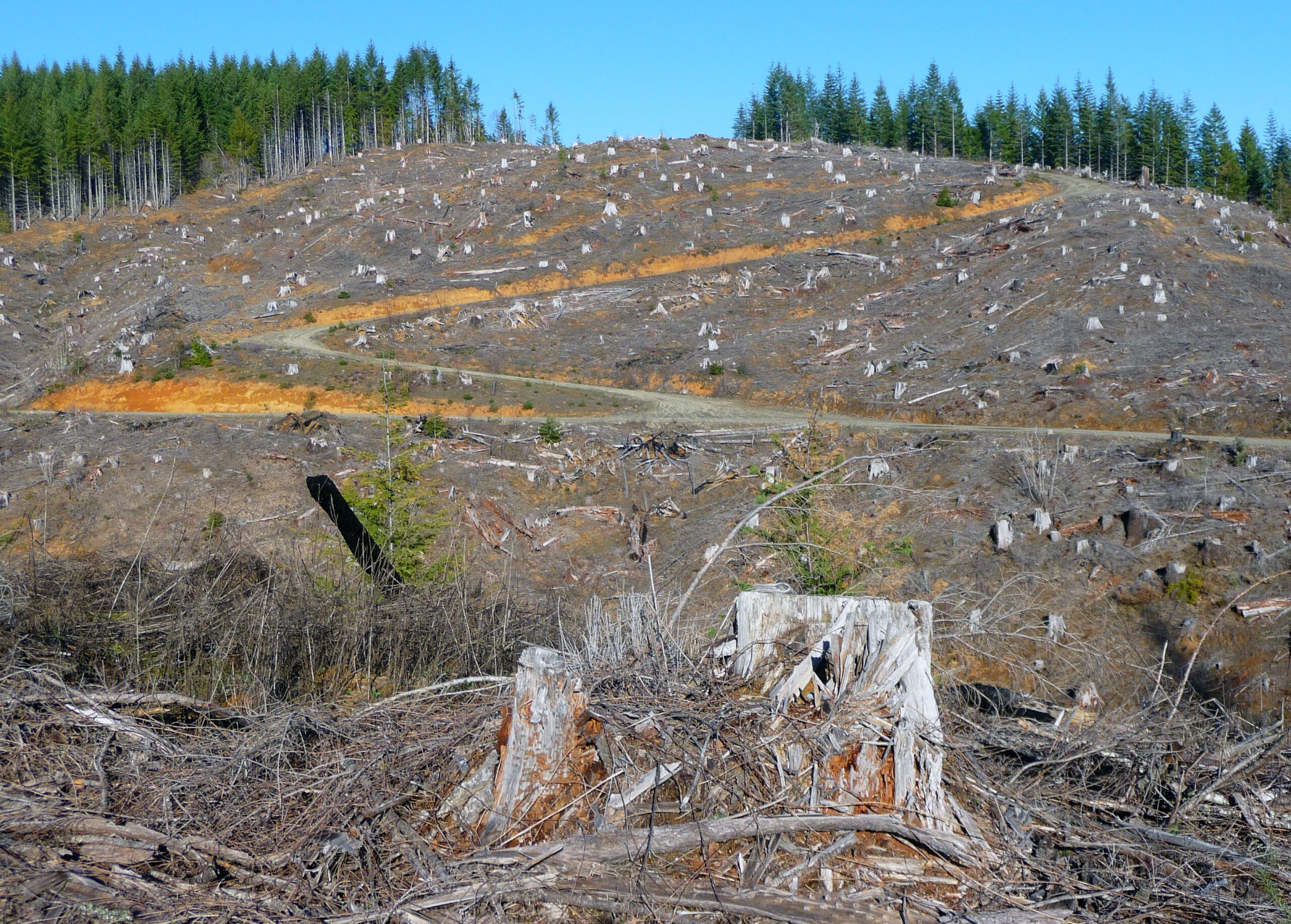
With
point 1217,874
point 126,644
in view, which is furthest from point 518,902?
point 126,644

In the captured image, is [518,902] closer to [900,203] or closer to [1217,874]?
[1217,874]

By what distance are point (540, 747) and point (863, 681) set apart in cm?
142

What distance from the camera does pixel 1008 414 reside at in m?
25.0

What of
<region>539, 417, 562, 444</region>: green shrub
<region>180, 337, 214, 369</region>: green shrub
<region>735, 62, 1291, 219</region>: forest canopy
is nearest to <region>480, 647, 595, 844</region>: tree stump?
<region>539, 417, 562, 444</region>: green shrub

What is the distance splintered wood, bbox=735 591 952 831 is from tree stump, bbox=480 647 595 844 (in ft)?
2.95

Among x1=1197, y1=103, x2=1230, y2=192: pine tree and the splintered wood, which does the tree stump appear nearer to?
the splintered wood

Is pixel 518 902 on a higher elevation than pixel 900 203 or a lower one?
lower

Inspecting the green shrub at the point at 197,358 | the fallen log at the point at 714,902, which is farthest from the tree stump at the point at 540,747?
the green shrub at the point at 197,358

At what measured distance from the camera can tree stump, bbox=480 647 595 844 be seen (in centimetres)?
377

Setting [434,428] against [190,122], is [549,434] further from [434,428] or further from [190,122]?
[190,122]

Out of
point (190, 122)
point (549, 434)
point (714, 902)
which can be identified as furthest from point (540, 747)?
point (190, 122)

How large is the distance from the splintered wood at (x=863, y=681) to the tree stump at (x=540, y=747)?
0.90m

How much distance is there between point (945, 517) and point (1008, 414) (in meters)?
7.02

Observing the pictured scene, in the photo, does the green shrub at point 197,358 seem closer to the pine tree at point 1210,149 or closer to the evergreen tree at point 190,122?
the evergreen tree at point 190,122
